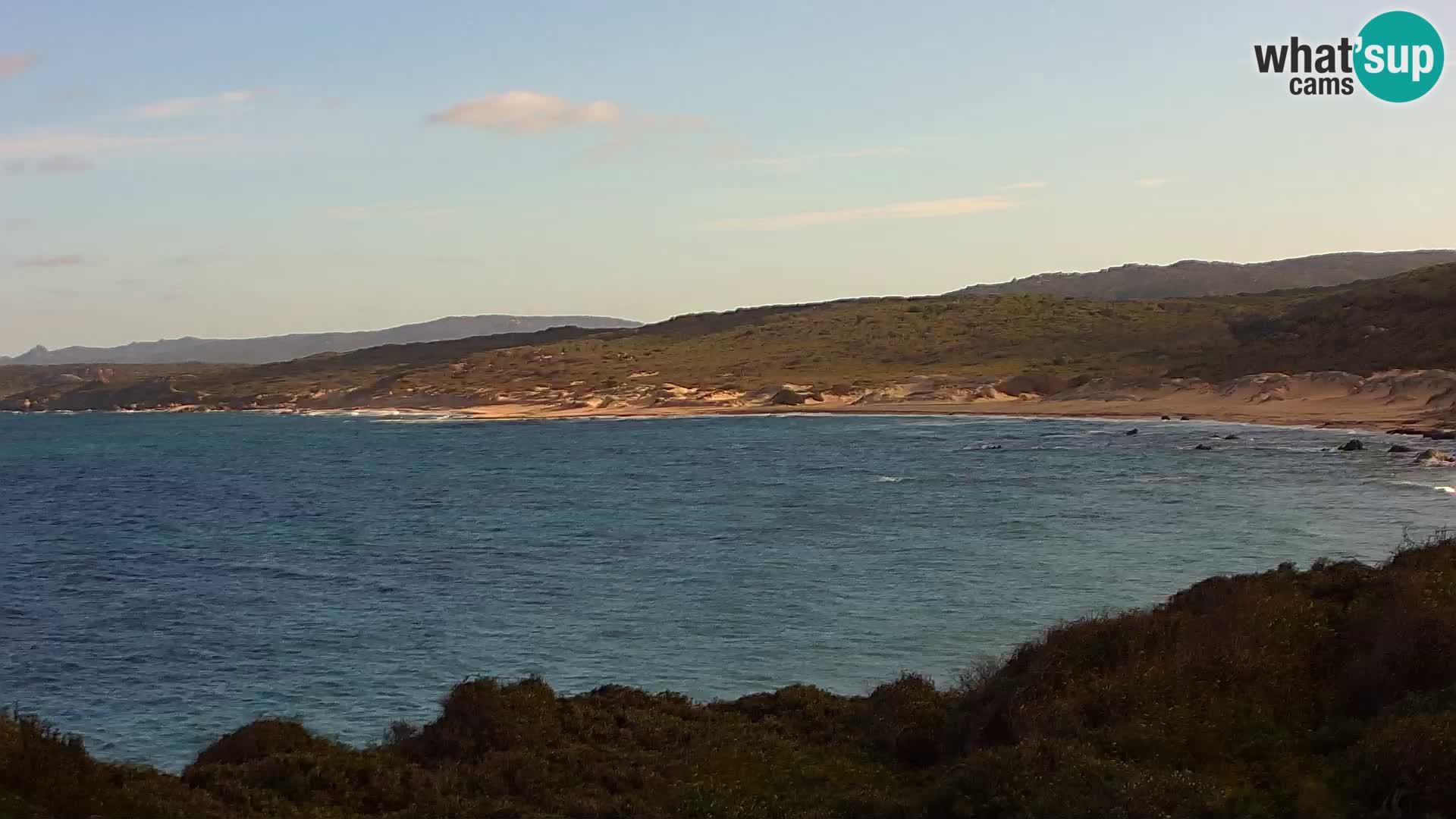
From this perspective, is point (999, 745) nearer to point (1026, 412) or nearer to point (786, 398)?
point (1026, 412)

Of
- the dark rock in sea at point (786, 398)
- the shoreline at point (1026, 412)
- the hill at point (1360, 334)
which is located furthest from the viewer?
the dark rock in sea at point (786, 398)

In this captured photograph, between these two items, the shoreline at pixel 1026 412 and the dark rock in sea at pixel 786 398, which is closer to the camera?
the shoreline at pixel 1026 412

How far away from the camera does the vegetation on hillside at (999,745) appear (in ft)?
48.8

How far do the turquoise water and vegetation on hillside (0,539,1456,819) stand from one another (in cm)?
658

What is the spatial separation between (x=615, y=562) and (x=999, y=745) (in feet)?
103

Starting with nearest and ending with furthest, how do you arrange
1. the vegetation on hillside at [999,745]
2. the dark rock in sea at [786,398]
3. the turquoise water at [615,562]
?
the vegetation on hillside at [999,745]
the turquoise water at [615,562]
the dark rock in sea at [786,398]

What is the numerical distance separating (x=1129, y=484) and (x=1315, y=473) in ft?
30.2

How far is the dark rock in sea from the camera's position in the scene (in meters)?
160

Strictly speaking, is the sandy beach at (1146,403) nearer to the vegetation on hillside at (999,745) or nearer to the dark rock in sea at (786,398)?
the dark rock in sea at (786,398)

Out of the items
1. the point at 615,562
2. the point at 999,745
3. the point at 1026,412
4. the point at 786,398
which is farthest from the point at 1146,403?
the point at 999,745

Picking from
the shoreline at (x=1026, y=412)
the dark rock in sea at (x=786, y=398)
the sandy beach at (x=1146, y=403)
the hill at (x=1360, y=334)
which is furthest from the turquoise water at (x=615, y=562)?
the dark rock in sea at (x=786, y=398)

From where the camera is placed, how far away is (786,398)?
161 m

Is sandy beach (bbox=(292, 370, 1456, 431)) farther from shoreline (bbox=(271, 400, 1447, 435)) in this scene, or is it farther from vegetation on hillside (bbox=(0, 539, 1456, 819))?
vegetation on hillside (bbox=(0, 539, 1456, 819))

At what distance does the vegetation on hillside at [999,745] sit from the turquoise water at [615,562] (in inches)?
259
